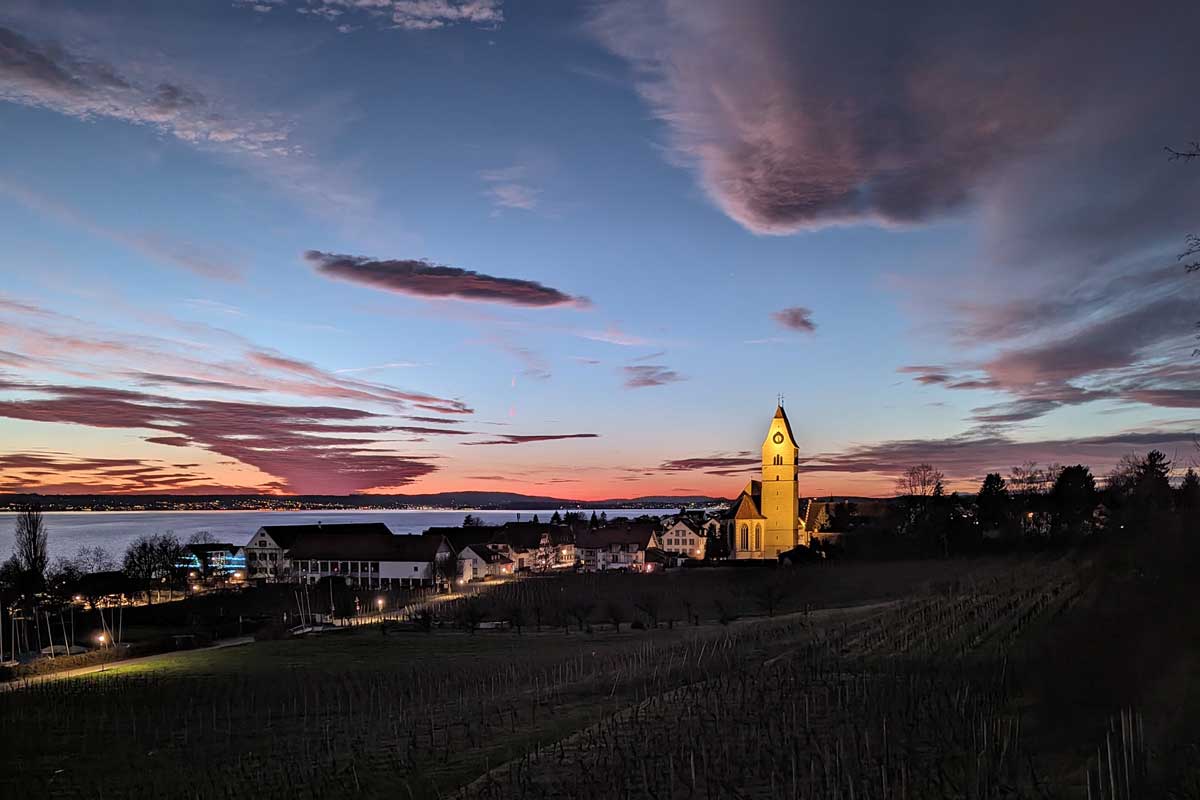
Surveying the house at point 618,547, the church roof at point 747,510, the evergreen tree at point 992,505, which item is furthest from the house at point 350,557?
the evergreen tree at point 992,505

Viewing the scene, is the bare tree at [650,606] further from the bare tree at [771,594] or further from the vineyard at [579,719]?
the vineyard at [579,719]

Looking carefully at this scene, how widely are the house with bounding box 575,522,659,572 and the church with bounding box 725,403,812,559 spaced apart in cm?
1511

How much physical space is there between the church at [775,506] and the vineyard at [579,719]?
4333 centimetres

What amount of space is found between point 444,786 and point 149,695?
19685mm

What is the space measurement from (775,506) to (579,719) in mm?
65686

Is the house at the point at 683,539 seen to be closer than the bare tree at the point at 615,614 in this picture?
No

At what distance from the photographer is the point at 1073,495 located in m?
84.7

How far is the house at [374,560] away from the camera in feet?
273

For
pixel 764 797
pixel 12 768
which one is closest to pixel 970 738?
pixel 764 797

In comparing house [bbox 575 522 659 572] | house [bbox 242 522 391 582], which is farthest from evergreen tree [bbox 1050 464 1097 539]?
house [bbox 242 522 391 582]

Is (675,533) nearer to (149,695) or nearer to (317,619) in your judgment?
(317,619)

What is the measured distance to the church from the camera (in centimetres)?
8475

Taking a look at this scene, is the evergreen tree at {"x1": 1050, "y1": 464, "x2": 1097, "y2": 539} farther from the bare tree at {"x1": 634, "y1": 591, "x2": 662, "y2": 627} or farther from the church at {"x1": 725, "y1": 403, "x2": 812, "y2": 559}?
the bare tree at {"x1": 634, "y1": 591, "x2": 662, "y2": 627}

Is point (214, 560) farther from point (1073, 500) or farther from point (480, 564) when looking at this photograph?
point (1073, 500)
